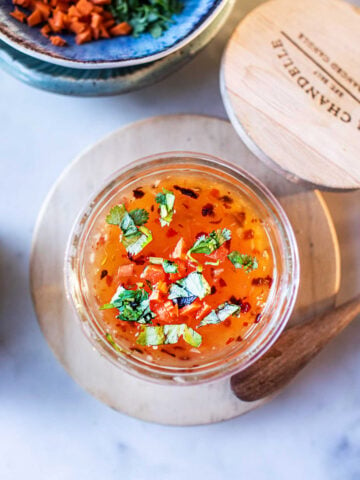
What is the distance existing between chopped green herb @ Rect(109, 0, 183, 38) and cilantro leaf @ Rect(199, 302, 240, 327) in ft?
1.66

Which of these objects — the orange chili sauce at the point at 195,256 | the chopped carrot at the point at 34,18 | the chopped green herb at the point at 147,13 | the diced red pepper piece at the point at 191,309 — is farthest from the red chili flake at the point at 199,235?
the chopped carrot at the point at 34,18

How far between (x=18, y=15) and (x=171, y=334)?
0.62 meters

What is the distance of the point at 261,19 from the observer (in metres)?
0.98

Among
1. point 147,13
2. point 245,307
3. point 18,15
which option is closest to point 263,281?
point 245,307

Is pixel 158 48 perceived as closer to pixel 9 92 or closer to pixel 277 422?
pixel 9 92

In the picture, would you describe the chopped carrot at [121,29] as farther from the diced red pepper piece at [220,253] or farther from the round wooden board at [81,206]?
the diced red pepper piece at [220,253]

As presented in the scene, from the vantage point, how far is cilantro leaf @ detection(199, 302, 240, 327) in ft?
3.00

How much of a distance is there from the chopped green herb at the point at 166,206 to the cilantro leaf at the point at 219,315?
0.17m

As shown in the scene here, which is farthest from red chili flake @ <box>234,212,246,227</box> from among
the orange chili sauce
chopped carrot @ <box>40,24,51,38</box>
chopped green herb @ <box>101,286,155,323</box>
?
chopped carrot @ <box>40,24,51,38</box>

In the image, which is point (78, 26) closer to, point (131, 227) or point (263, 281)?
point (131, 227)

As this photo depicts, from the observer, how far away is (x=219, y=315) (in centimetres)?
92

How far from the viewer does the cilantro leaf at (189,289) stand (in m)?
0.89

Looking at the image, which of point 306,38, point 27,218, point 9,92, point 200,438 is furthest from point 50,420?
point 306,38

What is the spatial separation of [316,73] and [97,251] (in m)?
0.49
